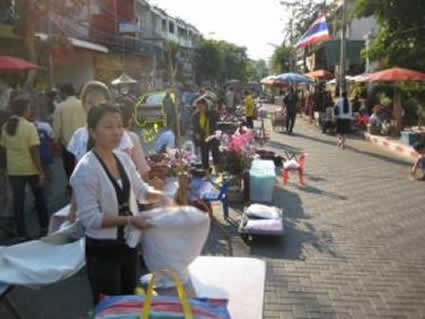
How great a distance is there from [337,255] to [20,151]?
3.81m

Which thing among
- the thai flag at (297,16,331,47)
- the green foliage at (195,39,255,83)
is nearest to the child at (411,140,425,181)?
the thai flag at (297,16,331,47)

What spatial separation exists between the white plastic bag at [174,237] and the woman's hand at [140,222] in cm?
3

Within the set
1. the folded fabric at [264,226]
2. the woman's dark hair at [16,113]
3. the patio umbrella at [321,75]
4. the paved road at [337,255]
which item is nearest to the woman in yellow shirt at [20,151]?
the woman's dark hair at [16,113]

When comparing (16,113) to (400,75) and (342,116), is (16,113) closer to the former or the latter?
(342,116)

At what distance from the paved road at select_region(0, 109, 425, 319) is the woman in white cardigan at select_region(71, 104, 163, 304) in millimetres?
1553

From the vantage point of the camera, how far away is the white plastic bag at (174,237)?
2.74 metres

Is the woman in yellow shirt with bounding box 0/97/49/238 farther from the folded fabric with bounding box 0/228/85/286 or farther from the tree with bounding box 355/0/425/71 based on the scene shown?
the tree with bounding box 355/0/425/71

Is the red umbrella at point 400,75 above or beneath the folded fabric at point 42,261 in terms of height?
above

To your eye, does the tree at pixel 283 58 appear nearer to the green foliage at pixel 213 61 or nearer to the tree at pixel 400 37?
the green foliage at pixel 213 61

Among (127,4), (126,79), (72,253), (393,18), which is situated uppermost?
(127,4)

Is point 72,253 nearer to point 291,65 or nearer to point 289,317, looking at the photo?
point 289,317

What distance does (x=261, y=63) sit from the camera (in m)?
184

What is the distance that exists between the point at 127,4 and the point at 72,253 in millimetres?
34341

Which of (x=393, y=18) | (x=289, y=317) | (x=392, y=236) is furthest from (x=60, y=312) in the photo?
(x=393, y=18)
